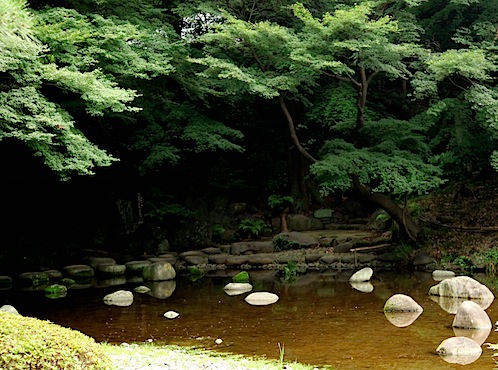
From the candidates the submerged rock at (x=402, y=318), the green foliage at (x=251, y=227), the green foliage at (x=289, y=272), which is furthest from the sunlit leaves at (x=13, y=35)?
the green foliage at (x=251, y=227)

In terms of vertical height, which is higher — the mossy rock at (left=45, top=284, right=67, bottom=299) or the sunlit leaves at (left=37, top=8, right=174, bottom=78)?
the sunlit leaves at (left=37, top=8, right=174, bottom=78)

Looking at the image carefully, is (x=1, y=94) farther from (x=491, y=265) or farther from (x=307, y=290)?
(x=491, y=265)

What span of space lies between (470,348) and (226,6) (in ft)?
39.8

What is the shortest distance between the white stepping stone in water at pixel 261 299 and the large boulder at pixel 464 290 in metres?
3.14

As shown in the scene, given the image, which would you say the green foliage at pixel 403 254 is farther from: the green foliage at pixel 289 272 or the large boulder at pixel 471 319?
the large boulder at pixel 471 319

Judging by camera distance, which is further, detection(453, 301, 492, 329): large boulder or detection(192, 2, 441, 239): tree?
detection(192, 2, 441, 239): tree

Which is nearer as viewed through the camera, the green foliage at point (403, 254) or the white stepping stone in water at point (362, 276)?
the white stepping stone in water at point (362, 276)

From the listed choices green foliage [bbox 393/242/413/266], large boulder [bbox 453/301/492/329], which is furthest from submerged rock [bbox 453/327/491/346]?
green foliage [bbox 393/242/413/266]

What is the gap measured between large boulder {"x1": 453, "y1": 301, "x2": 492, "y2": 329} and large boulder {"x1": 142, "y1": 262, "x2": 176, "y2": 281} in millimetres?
8427

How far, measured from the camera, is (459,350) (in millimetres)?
7031

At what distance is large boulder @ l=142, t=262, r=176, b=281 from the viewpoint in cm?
1513

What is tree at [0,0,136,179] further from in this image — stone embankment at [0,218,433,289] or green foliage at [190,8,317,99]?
stone embankment at [0,218,433,289]

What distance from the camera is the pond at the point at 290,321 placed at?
24.0ft

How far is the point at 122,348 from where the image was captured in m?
6.48
